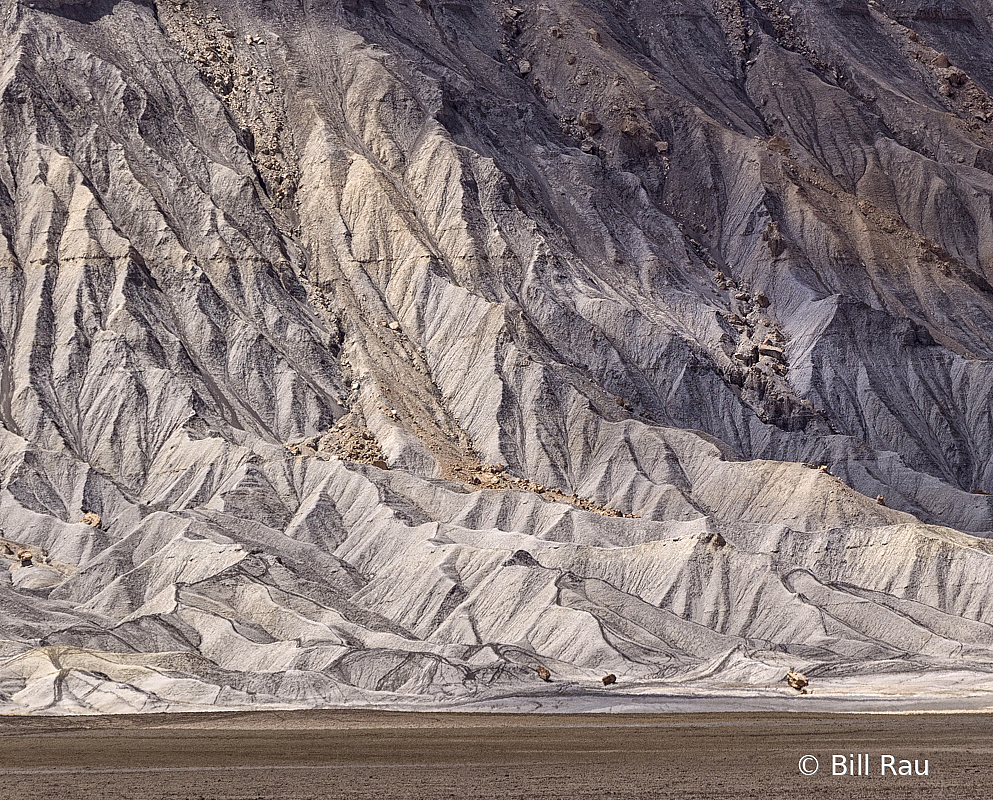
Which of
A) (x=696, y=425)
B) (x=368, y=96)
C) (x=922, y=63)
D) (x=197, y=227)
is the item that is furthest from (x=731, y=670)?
(x=922, y=63)

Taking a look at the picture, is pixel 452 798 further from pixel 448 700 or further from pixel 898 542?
pixel 898 542

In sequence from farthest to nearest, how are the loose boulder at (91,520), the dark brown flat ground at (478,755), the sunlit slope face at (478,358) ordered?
1. the loose boulder at (91,520)
2. the sunlit slope face at (478,358)
3. the dark brown flat ground at (478,755)

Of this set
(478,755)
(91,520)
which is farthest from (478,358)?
(478,755)

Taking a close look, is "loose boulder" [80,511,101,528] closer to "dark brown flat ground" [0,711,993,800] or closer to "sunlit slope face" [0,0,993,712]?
"sunlit slope face" [0,0,993,712]

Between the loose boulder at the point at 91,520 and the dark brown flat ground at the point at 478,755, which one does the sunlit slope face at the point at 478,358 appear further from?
the dark brown flat ground at the point at 478,755

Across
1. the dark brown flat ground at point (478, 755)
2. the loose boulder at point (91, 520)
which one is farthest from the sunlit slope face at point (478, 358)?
the dark brown flat ground at point (478, 755)
